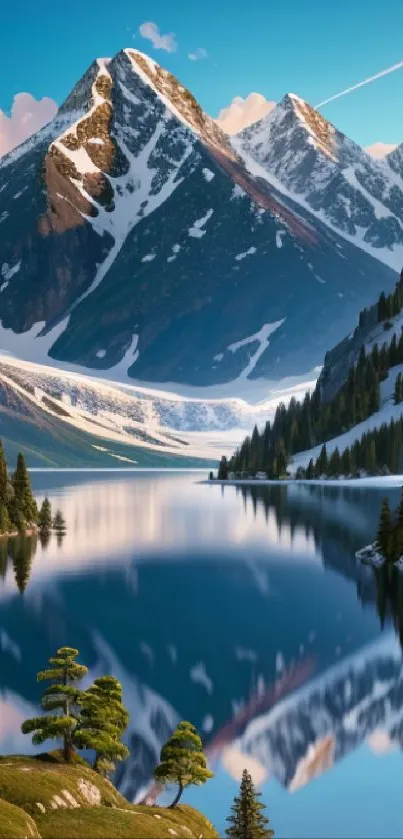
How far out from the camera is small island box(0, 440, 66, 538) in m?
147

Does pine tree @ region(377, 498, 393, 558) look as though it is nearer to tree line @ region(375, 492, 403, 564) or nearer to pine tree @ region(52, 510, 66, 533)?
tree line @ region(375, 492, 403, 564)

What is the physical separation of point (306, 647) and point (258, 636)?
5.32 metres

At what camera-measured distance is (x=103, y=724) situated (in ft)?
132

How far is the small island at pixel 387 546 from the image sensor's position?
339 ft

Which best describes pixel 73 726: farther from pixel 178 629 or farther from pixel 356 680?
pixel 178 629

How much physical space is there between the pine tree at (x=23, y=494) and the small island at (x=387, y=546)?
5410 centimetres

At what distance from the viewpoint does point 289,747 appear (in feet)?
158

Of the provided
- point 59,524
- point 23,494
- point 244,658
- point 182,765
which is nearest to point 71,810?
point 182,765

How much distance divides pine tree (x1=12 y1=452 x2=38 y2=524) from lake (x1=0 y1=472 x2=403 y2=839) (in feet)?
57.3

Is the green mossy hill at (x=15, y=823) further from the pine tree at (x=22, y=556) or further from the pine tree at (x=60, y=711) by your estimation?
the pine tree at (x=22, y=556)

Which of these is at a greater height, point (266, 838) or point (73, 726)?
point (73, 726)

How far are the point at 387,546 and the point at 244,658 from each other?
44592 millimetres

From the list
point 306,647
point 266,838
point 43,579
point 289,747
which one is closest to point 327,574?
point 43,579

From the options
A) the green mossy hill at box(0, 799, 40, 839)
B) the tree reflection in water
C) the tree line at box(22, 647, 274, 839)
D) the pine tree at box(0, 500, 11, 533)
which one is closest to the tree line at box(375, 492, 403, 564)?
the tree reflection in water
